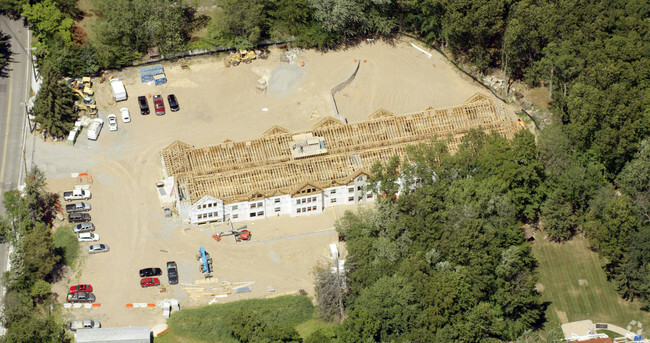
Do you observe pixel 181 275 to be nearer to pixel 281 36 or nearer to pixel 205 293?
pixel 205 293

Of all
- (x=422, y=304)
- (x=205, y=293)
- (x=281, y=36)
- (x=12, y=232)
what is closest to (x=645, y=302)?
(x=422, y=304)

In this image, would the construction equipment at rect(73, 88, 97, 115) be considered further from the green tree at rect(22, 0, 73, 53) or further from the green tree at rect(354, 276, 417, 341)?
the green tree at rect(354, 276, 417, 341)

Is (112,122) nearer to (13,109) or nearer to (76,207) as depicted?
(13,109)

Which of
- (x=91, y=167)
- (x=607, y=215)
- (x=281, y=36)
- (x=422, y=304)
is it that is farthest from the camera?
(x=281, y=36)

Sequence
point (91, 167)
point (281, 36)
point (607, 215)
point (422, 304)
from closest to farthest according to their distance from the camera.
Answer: point (422, 304), point (607, 215), point (91, 167), point (281, 36)

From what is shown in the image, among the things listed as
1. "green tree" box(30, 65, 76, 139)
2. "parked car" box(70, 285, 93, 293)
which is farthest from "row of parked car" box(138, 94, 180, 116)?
"parked car" box(70, 285, 93, 293)

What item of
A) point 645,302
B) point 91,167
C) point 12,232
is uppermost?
point 91,167

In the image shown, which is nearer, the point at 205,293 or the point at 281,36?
the point at 205,293

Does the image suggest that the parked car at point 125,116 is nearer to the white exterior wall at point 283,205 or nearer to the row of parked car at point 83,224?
the row of parked car at point 83,224

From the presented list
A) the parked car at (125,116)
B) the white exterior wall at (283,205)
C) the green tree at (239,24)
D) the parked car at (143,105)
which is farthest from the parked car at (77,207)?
the green tree at (239,24)
